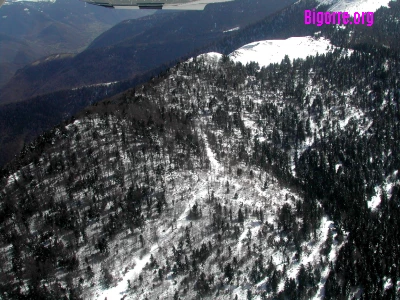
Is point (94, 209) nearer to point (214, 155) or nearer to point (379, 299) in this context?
point (214, 155)

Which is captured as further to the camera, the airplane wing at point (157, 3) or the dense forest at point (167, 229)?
the dense forest at point (167, 229)

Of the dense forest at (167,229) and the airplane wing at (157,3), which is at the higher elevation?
the airplane wing at (157,3)

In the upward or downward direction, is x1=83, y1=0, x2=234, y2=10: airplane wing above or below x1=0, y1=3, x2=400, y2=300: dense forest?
above

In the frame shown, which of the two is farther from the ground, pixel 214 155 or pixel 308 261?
pixel 214 155

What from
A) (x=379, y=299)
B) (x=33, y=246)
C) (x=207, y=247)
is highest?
(x=33, y=246)

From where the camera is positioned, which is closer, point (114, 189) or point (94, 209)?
point (94, 209)

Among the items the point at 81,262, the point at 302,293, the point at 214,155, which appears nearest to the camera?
the point at 81,262

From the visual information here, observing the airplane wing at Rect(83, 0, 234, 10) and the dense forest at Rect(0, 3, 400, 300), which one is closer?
the airplane wing at Rect(83, 0, 234, 10)

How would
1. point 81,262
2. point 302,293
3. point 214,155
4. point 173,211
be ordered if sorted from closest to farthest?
point 81,262 → point 302,293 → point 173,211 → point 214,155

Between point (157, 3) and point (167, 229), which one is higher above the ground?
point (157, 3)

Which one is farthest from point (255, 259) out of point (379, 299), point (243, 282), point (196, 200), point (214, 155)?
point (214, 155)

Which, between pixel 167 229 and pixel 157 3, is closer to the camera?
pixel 157 3
